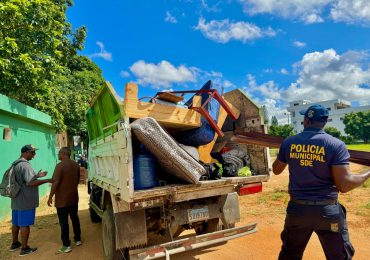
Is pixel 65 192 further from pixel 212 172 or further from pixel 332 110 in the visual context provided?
pixel 332 110

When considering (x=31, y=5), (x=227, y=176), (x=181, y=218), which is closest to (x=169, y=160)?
(x=181, y=218)

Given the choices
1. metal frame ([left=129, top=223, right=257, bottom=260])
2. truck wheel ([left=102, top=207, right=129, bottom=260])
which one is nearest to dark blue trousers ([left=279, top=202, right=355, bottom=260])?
metal frame ([left=129, top=223, right=257, bottom=260])

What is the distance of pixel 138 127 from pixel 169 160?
528 millimetres

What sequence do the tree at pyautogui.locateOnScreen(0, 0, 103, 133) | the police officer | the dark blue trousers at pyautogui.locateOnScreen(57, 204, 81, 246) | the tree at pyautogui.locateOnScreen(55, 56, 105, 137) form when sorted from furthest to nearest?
the tree at pyautogui.locateOnScreen(55, 56, 105, 137), the tree at pyautogui.locateOnScreen(0, 0, 103, 133), the dark blue trousers at pyautogui.locateOnScreen(57, 204, 81, 246), the police officer

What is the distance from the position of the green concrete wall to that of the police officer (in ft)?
22.7

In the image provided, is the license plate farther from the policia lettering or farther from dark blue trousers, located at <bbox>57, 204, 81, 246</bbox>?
dark blue trousers, located at <bbox>57, 204, 81, 246</bbox>

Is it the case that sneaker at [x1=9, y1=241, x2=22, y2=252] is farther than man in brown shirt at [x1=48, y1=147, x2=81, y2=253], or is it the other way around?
sneaker at [x1=9, y1=241, x2=22, y2=252]

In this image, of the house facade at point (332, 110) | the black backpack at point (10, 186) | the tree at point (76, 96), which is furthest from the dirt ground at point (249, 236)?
the house facade at point (332, 110)

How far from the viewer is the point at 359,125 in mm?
57219

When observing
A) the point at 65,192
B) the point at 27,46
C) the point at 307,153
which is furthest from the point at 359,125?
the point at 307,153

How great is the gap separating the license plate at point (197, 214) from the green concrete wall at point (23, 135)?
18.1 ft

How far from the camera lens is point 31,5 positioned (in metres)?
Answer: 8.05

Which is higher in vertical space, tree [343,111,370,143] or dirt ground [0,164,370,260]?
tree [343,111,370,143]

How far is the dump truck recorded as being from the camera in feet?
10.7
